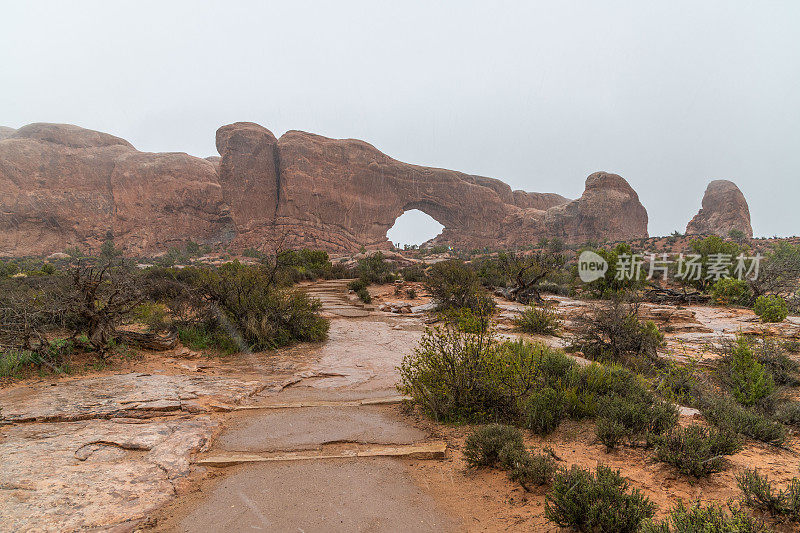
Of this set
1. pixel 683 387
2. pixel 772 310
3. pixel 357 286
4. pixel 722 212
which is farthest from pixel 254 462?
pixel 722 212

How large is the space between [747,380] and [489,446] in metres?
4.63

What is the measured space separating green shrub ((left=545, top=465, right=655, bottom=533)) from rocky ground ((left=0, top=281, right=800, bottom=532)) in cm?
22

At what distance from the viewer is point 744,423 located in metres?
Answer: 3.72

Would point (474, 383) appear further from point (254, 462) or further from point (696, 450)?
point (254, 462)

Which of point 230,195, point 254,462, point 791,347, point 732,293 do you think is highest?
point 230,195

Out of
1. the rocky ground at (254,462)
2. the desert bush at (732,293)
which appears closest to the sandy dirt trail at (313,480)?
the rocky ground at (254,462)

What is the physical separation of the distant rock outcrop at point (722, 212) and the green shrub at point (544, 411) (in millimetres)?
70650

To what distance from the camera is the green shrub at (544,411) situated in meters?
3.85

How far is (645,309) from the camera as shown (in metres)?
12.1

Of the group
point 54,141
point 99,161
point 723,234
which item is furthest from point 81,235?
point 723,234

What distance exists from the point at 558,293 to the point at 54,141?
266 feet

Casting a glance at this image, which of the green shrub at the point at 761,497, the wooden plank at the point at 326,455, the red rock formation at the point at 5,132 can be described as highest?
the red rock formation at the point at 5,132

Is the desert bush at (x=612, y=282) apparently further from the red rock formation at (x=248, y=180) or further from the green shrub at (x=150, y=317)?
the red rock formation at (x=248, y=180)

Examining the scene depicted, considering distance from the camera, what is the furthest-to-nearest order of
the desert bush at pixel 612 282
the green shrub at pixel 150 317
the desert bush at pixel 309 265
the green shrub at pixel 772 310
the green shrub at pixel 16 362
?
the desert bush at pixel 309 265 < the desert bush at pixel 612 282 < the green shrub at pixel 772 310 < the green shrub at pixel 150 317 < the green shrub at pixel 16 362
